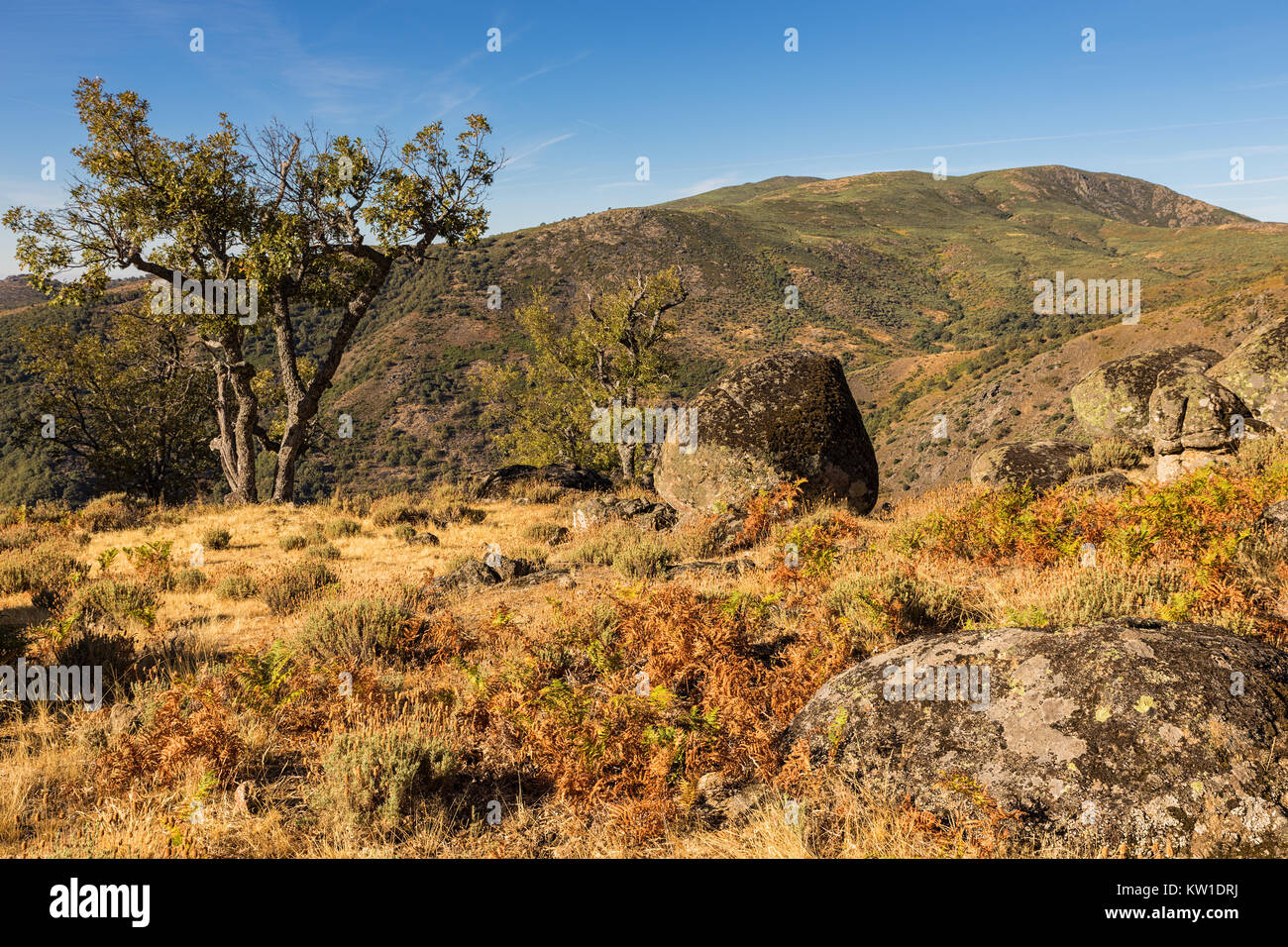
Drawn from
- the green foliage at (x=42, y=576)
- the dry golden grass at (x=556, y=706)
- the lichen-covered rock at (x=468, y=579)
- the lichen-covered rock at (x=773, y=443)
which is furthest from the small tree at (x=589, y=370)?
the dry golden grass at (x=556, y=706)

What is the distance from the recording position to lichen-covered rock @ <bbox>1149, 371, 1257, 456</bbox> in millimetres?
13625

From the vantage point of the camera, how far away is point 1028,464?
15.7 m

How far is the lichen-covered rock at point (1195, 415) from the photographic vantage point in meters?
13.6

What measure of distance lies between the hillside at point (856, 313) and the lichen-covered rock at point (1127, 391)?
556cm

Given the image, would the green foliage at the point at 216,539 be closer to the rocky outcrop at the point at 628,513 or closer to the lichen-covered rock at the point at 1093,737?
the rocky outcrop at the point at 628,513

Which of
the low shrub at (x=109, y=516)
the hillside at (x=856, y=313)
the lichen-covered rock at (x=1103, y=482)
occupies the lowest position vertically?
the low shrub at (x=109, y=516)

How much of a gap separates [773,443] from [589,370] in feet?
66.3

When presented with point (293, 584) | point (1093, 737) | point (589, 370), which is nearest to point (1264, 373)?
point (1093, 737)

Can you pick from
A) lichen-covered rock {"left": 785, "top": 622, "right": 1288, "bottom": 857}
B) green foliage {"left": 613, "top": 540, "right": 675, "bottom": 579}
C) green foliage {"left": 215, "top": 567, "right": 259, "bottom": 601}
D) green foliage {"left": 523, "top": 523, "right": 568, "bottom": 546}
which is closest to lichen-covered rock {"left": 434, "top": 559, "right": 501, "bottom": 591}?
green foliage {"left": 613, "top": 540, "right": 675, "bottom": 579}

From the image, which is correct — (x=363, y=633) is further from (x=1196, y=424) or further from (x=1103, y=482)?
(x=1196, y=424)

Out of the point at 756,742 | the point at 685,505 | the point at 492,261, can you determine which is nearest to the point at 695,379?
the point at 492,261

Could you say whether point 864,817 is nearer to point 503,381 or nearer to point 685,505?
point 685,505
